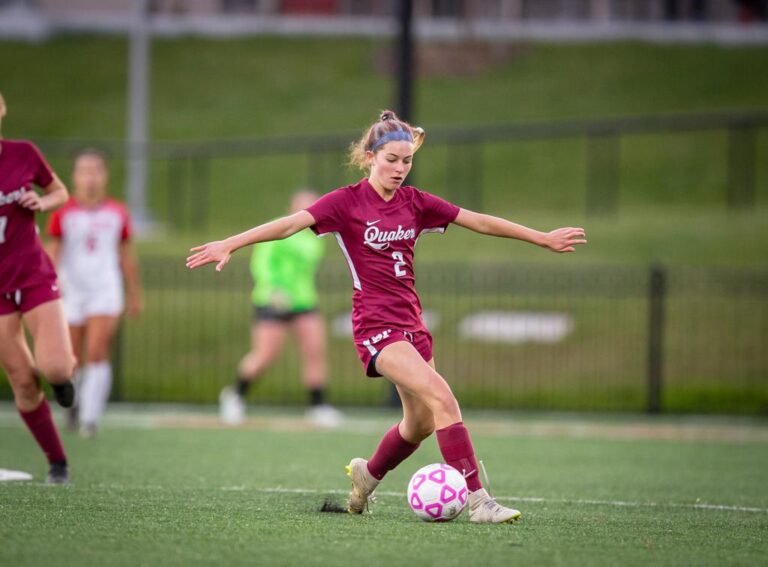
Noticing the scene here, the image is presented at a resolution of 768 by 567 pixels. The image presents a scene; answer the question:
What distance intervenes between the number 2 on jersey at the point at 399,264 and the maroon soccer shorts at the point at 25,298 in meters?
2.26

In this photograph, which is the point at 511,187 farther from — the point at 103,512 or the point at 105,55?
the point at 103,512

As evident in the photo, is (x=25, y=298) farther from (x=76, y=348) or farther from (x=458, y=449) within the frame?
(x=76, y=348)

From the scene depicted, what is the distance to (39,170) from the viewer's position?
302 inches

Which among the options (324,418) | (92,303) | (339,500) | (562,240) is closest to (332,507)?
(339,500)

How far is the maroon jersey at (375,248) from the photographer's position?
6480mm

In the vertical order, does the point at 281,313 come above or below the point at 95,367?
above

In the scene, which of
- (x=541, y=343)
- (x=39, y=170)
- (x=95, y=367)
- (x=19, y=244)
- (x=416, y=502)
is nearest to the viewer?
(x=416, y=502)

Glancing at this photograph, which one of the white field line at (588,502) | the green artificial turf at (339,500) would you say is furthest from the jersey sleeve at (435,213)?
the white field line at (588,502)

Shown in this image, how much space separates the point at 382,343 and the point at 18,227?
2489 mm

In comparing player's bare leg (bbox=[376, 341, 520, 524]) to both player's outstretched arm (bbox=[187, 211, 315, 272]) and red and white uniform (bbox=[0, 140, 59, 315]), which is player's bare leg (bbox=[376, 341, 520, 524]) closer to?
player's outstretched arm (bbox=[187, 211, 315, 272])

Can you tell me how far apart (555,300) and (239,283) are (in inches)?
203

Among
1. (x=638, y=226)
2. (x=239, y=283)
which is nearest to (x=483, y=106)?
(x=638, y=226)

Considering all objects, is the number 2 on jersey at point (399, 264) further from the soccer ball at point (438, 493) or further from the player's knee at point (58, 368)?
the player's knee at point (58, 368)

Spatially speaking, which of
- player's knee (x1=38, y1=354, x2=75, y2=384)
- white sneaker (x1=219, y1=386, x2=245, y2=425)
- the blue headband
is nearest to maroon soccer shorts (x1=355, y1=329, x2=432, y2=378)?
the blue headband
